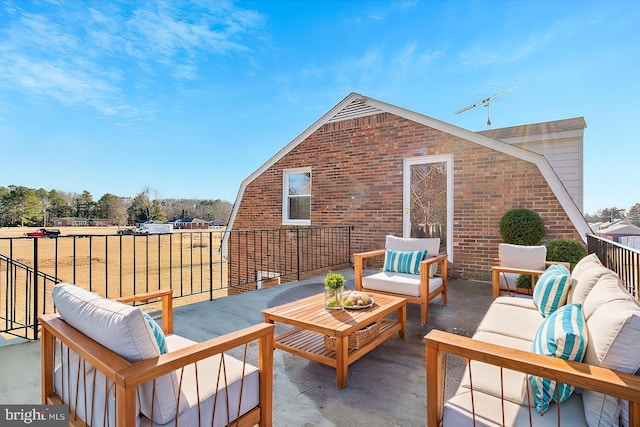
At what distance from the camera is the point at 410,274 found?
401cm

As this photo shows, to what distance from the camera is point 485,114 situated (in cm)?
841

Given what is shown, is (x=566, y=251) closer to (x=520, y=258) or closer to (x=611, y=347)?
(x=520, y=258)

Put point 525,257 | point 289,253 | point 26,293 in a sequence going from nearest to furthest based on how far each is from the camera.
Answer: point 26,293
point 525,257
point 289,253

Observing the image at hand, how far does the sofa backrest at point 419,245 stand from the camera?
166 inches

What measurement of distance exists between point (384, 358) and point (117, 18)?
6.92 m

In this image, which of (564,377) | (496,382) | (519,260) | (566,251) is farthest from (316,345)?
(566,251)

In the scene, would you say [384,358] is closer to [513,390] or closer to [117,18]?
[513,390]

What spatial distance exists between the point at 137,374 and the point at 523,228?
569cm

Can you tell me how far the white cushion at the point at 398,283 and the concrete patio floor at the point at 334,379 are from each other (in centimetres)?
34

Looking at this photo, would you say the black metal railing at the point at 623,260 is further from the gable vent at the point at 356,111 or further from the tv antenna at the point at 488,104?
the tv antenna at the point at 488,104

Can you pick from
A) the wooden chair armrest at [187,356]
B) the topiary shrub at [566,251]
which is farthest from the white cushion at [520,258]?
the wooden chair armrest at [187,356]

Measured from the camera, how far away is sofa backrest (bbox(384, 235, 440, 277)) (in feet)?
13.8

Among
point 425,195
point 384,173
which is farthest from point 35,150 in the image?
point 425,195

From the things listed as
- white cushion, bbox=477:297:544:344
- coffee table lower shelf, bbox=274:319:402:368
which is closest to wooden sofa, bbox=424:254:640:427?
white cushion, bbox=477:297:544:344
